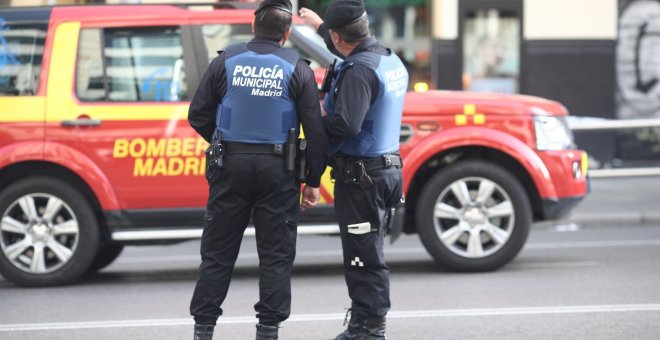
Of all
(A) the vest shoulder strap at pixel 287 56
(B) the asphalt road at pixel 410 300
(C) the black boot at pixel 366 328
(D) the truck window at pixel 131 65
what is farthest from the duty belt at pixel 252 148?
(D) the truck window at pixel 131 65

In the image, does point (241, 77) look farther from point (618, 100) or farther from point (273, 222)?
point (618, 100)

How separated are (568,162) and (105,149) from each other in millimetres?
3235

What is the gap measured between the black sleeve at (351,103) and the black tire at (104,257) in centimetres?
393

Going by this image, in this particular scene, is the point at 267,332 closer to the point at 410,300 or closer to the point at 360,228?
the point at 360,228

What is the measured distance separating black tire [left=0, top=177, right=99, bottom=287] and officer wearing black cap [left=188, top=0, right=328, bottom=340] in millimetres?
3027

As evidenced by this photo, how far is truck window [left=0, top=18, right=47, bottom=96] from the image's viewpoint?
29.6 feet

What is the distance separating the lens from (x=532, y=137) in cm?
914

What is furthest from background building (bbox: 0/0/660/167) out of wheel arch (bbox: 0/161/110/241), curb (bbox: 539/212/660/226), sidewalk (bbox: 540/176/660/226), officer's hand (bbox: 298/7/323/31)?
officer's hand (bbox: 298/7/323/31)

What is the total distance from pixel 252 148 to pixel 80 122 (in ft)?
10.4

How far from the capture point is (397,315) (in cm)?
750

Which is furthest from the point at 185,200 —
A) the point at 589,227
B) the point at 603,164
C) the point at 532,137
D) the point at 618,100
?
the point at 618,100

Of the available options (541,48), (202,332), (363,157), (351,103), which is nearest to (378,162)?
(363,157)

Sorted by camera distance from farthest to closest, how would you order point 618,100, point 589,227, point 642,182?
point 618,100, point 642,182, point 589,227

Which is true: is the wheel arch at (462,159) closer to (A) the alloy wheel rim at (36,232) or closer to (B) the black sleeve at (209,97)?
(A) the alloy wheel rim at (36,232)
